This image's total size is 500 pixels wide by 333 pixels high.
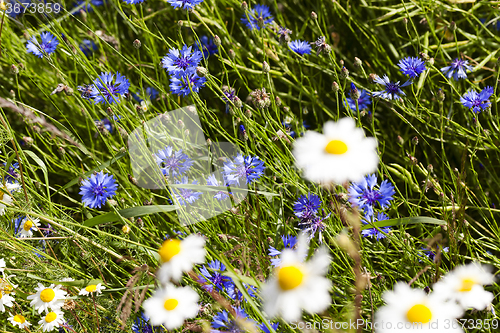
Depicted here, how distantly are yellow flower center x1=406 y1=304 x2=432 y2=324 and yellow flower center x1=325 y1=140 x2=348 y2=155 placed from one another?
22 centimetres

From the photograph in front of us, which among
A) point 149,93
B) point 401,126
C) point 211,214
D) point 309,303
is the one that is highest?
point 149,93

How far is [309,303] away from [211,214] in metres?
0.66

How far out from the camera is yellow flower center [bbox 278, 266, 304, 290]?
414 mm

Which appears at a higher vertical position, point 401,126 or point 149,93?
point 149,93

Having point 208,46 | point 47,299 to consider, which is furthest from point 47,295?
point 208,46

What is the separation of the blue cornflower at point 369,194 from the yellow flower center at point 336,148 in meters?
0.39

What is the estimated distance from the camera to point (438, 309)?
0.46 metres

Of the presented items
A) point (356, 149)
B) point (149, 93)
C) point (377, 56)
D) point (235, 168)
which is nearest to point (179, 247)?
point (356, 149)

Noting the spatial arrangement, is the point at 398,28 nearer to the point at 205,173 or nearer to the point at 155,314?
the point at 205,173

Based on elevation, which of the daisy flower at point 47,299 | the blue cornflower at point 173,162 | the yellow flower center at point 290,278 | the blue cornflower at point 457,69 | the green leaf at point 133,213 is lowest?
the yellow flower center at point 290,278

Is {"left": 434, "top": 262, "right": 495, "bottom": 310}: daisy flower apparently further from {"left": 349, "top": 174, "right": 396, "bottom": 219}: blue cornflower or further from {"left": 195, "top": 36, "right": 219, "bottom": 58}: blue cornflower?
{"left": 195, "top": 36, "right": 219, "bottom": 58}: blue cornflower

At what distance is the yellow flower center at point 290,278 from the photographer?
16.3 inches

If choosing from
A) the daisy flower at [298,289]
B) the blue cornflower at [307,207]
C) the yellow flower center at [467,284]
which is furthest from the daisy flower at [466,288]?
the blue cornflower at [307,207]

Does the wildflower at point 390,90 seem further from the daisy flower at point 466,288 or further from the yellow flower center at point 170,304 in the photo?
the yellow flower center at point 170,304
